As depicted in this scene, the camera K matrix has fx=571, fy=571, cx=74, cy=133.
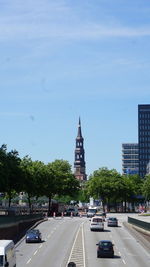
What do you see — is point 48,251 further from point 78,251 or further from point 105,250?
point 105,250

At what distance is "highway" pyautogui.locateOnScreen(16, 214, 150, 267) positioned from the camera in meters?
46.6

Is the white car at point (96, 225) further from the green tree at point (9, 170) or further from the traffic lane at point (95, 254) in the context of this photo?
the green tree at point (9, 170)

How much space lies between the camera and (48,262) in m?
46.6

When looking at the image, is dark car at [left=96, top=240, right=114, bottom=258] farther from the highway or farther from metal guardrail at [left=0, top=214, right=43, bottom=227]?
metal guardrail at [left=0, top=214, right=43, bottom=227]

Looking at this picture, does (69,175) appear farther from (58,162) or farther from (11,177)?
(11,177)

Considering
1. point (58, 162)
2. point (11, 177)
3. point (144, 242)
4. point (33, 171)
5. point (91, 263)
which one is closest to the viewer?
point (91, 263)

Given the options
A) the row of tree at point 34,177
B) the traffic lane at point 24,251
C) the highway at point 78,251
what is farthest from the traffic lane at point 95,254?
the row of tree at point 34,177

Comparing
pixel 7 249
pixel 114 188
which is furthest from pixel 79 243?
pixel 114 188

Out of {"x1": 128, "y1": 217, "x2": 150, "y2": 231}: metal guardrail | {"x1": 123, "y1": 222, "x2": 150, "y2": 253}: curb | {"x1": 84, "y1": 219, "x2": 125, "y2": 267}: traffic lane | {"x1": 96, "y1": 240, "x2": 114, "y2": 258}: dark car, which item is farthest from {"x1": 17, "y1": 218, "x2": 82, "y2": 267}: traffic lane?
{"x1": 128, "y1": 217, "x2": 150, "y2": 231}: metal guardrail

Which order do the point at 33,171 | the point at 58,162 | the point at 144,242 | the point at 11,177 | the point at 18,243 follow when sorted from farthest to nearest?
1. the point at 58,162
2. the point at 33,171
3. the point at 11,177
4. the point at 144,242
5. the point at 18,243

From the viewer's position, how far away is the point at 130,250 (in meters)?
57.7

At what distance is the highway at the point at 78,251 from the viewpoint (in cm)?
4662

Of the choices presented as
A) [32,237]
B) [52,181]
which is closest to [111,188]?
[52,181]

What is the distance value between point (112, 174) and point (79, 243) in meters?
119
